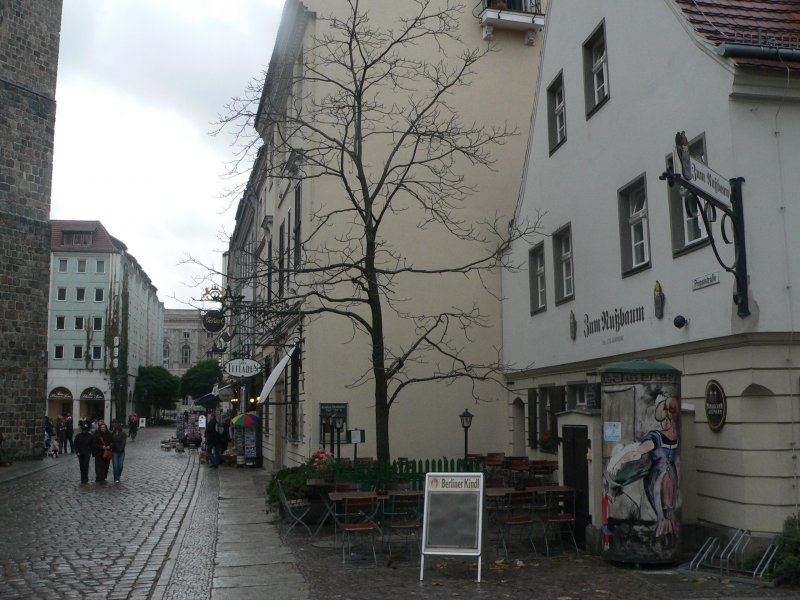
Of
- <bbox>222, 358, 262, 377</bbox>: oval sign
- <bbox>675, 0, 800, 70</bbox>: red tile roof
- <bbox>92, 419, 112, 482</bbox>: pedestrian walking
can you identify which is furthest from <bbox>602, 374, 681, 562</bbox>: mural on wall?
<bbox>222, 358, 262, 377</bbox>: oval sign

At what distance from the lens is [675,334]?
11656 mm

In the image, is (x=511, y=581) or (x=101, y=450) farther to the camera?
(x=101, y=450)

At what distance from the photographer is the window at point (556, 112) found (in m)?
16.8

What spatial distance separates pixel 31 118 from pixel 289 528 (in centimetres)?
2624

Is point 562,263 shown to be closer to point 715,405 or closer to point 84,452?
point 715,405

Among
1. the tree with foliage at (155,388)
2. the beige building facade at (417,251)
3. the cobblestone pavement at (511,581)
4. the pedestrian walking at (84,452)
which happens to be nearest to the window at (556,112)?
the beige building facade at (417,251)

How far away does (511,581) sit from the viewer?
9.56 m

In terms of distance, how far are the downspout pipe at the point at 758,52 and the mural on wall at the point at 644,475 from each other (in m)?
4.14

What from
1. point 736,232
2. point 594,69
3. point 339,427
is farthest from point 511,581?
point 594,69

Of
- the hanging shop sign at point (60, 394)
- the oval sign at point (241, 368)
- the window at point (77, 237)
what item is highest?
the window at point (77, 237)

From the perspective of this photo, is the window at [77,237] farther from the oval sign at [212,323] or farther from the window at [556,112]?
the window at [556,112]

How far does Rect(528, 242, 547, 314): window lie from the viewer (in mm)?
18047

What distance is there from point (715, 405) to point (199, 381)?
3751 inches

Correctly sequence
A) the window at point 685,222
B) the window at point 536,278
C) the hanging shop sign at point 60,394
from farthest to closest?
1. the hanging shop sign at point 60,394
2. the window at point 536,278
3. the window at point 685,222
